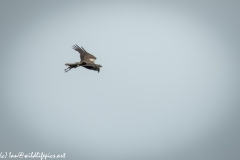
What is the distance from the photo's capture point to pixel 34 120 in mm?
178375

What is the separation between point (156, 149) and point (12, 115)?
4809 cm

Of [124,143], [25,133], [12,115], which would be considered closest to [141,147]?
[124,143]

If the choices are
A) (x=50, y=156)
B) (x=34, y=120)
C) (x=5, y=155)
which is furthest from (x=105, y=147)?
(x=5, y=155)

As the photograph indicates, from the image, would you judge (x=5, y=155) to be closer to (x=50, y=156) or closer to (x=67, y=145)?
(x=50, y=156)

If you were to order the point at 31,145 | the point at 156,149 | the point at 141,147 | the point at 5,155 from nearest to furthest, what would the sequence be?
the point at 5,155 → the point at 31,145 → the point at 156,149 → the point at 141,147

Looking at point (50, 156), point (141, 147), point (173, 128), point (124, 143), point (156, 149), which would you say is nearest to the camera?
point (50, 156)

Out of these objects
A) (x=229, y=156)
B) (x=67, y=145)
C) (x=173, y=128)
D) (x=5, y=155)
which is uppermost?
(x=173, y=128)

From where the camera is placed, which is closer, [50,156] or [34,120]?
[50,156]

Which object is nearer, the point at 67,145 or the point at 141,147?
the point at 67,145

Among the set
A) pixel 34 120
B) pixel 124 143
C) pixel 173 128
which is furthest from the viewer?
pixel 34 120

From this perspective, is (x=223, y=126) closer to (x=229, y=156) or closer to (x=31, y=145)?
(x=229, y=156)

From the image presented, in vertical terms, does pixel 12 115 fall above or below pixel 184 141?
above

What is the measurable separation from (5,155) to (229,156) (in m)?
51.2

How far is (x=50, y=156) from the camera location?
106 m
